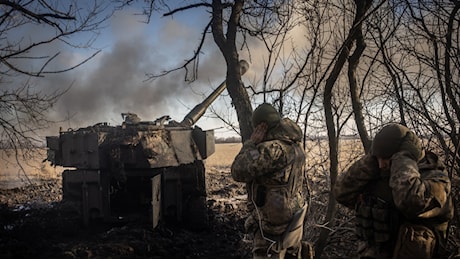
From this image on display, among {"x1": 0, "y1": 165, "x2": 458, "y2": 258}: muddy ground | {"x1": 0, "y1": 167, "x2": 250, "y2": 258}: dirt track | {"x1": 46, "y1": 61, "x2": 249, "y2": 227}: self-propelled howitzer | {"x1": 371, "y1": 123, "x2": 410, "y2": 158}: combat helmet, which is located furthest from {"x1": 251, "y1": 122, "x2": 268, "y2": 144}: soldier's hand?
{"x1": 46, "y1": 61, "x2": 249, "y2": 227}: self-propelled howitzer

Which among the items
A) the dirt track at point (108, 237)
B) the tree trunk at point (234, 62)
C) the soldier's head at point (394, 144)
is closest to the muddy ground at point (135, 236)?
the dirt track at point (108, 237)

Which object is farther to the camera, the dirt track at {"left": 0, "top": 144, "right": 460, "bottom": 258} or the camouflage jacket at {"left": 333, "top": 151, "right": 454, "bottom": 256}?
the dirt track at {"left": 0, "top": 144, "right": 460, "bottom": 258}

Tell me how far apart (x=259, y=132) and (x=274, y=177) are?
15.3 inches

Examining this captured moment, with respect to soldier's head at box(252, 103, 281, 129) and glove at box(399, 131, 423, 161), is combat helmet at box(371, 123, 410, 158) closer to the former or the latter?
glove at box(399, 131, 423, 161)

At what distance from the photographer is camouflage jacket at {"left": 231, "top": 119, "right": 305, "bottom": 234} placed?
3721mm

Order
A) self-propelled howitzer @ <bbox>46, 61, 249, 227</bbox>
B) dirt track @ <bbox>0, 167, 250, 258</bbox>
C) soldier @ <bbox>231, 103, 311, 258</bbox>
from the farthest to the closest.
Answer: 1. self-propelled howitzer @ <bbox>46, 61, 249, 227</bbox>
2. dirt track @ <bbox>0, 167, 250, 258</bbox>
3. soldier @ <bbox>231, 103, 311, 258</bbox>

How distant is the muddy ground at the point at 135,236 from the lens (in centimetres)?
566

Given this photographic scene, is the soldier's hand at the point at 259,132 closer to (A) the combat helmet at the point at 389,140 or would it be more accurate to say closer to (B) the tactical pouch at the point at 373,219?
(B) the tactical pouch at the point at 373,219

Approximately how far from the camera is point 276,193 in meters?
3.88

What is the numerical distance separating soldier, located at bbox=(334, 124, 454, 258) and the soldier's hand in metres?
0.87

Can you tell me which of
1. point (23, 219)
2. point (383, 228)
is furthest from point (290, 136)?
point (23, 219)

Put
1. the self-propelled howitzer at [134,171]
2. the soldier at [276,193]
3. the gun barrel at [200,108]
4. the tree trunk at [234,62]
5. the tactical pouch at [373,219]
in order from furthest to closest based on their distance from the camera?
the gun barrel at [200,108] < the self-propelled howitzer at [134,171] < the tree trunk at [234,62] < the soldier at [276,193] < the tactical pouch at [373,219]

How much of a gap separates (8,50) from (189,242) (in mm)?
4134

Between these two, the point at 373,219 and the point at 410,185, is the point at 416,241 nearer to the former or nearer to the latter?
the point at 373,219
